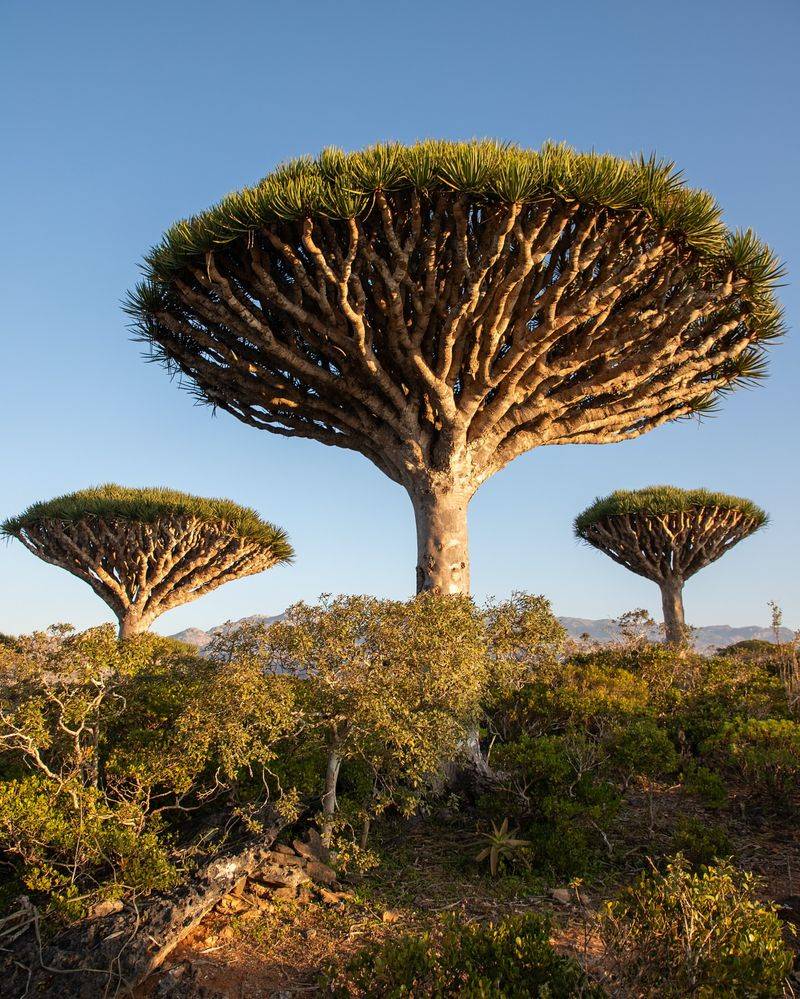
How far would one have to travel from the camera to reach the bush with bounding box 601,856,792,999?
2844mm

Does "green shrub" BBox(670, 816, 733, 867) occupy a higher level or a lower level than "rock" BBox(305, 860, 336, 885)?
higher

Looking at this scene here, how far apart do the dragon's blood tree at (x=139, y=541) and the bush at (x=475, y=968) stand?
1542cm

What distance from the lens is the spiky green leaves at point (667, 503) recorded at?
18.7m

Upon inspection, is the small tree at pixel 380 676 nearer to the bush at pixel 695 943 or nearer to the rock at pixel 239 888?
the rock at pixel 239 888

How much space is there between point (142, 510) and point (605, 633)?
11921 millimetres

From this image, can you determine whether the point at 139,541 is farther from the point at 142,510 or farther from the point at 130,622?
the point at 130,622

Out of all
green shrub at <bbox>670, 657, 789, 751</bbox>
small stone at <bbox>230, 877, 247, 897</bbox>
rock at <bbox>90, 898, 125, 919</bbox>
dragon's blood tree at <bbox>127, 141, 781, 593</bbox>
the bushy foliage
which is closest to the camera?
rock at <bbox>90, 898, 125, 919</bbox>

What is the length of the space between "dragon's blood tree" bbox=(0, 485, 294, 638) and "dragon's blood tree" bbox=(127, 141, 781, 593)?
365 inches

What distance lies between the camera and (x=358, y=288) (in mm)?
7500

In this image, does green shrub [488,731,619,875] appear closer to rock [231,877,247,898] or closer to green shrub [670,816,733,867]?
green shrub [670,816,733,867]

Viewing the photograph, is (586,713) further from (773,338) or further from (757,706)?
(773,338)

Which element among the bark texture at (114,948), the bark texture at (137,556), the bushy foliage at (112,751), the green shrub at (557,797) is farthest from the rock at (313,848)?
the bark texture at (137,556)

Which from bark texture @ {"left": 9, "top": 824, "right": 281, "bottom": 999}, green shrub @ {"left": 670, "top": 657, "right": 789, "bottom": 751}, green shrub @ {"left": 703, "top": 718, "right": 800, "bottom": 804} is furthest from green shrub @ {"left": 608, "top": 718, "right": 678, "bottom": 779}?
bark texture @ {"left": 9, "top": 824, "right": 281, "bottom": 999}

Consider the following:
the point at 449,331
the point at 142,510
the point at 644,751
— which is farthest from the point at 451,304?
the point at 142,510
